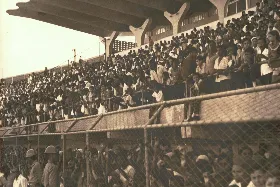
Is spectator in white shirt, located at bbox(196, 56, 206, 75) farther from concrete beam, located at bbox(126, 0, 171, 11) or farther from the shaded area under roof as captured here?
concrete beam, located at bbox(126, 0, 171, 11)

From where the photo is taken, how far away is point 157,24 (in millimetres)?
27750

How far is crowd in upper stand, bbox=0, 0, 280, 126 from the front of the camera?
24.1ft

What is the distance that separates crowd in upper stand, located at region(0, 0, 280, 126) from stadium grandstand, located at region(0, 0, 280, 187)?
3cm

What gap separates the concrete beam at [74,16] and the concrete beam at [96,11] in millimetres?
865

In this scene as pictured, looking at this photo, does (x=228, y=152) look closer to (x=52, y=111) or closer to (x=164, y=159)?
(x=164, y=159)

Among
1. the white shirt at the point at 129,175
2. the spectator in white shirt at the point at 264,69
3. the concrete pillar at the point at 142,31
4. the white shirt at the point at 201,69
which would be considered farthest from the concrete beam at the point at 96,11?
the white shirt at the point at 129,175

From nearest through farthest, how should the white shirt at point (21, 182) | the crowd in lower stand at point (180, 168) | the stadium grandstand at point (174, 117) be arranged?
1. the crowd in lower stand at point (180, 168)
2. the stadium grandstand at point (174, 117)
3. the white shirt at point (21, 182)

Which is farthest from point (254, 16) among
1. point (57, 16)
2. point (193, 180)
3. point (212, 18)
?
point (57, 16)

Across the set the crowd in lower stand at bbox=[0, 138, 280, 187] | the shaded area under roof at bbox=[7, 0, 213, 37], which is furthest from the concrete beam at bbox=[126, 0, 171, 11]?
the crowd in lower stand at bbox=[0, 138, 280, 187]

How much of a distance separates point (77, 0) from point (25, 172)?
16.3m

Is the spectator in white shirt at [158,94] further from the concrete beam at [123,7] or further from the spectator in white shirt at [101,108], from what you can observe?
the concrete beam at [123,7]

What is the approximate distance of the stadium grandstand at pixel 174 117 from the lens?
5051 millimetres

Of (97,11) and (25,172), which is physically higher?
(97,11)

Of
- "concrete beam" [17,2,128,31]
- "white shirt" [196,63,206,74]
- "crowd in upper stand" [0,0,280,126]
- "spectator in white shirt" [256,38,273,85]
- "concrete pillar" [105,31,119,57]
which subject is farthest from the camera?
"concrete pillar" [105,31,119,57]
